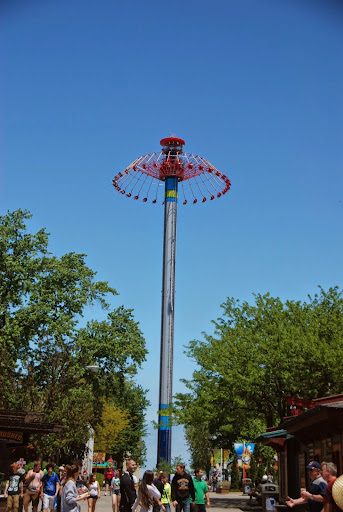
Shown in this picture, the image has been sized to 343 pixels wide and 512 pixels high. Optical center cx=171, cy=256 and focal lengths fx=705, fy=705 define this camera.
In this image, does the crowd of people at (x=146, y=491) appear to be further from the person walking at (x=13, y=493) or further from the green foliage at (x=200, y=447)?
the green foliage at (x=200, y=447)

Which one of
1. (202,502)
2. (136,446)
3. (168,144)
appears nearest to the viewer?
(202,502)

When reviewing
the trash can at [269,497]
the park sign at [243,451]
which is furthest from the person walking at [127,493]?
the park sign at [243,451]

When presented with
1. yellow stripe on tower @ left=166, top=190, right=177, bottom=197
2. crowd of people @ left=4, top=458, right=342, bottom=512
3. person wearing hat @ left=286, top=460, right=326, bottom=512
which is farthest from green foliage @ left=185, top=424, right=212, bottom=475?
person wearing hat @ left=286, top=460, right=326, bottom=512

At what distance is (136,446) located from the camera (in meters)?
75.3

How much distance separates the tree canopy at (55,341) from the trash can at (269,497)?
14520 millimetres

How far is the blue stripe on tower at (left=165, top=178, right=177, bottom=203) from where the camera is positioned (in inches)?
2635

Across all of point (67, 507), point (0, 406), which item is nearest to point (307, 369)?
point (0, 406)

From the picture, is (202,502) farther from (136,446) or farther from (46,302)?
(136,446)

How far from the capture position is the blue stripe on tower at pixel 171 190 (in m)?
66.9

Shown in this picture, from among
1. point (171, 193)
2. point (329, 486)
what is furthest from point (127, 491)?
point (171, 193)

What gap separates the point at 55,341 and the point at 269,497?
19.1m

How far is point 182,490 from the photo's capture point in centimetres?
1585

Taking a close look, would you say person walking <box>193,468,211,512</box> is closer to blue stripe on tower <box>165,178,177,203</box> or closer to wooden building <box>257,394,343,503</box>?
wooden building <box>257,394,343,503</box>

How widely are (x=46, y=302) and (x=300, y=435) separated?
2270cm
